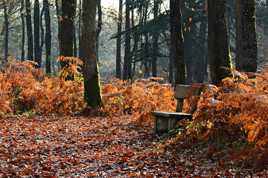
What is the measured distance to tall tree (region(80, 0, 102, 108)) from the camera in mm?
15344

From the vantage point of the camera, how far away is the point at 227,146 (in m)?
8.61

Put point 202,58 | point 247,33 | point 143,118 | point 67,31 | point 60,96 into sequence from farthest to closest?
point 202,58, point 67,31, point 60,96, point 143,118, point 247,33

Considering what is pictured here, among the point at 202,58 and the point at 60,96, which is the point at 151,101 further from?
the point at 202,58

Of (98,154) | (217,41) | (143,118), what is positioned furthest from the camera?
(143,118)

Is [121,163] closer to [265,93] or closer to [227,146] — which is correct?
[227,146]

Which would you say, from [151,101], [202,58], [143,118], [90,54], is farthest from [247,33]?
[202,58]

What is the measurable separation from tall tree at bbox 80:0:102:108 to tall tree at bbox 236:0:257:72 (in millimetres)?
4753

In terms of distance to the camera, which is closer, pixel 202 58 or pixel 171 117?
pixel 171 117

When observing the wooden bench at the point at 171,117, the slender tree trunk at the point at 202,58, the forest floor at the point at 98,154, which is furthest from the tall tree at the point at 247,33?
the slender tree trunk at the point at 202,58

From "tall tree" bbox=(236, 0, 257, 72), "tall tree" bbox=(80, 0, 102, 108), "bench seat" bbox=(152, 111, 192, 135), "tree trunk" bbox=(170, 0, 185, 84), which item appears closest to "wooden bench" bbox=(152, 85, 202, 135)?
"bench seat" bbox=(152, 111, 192, 135)

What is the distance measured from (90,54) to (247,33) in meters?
5.35

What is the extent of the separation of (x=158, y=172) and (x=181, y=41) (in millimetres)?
9899

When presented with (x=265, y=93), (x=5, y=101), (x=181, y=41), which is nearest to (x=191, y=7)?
(x=181, y=41)

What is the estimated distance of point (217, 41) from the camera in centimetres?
1229
